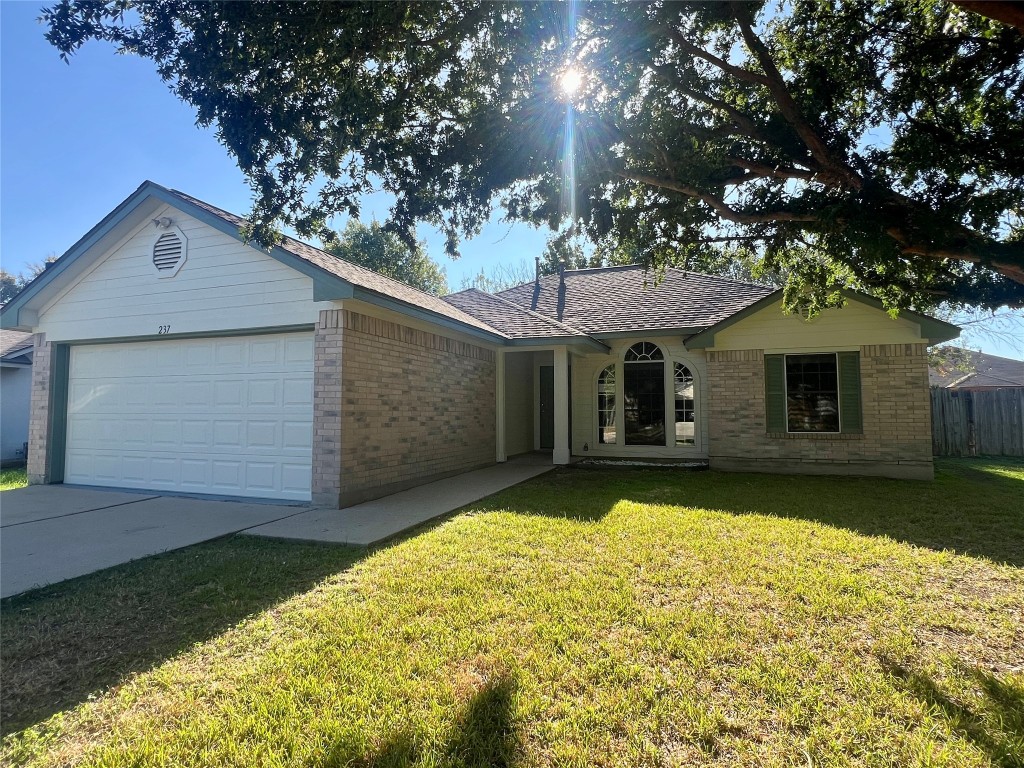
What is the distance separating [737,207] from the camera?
7.65 m

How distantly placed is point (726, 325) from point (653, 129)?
5.62 m

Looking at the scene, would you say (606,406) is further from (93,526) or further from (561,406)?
(93,526)

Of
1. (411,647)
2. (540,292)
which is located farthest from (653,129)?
(540,292)

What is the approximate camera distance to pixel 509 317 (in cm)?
1348

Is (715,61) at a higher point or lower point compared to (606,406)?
→ higher

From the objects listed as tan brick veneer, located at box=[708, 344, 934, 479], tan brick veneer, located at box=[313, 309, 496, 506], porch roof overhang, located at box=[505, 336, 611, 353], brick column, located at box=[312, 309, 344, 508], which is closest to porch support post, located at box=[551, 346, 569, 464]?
porch roof overhang, located at box=[505, 336, 611, 353]

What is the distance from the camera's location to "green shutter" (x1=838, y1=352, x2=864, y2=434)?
416 inches

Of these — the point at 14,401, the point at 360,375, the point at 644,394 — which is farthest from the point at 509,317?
the point at 14,401

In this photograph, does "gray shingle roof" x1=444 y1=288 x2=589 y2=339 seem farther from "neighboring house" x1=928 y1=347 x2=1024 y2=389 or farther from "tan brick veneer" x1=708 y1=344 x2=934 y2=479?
"neighboring house" x1=928 y1=347 x2=1024 y2=389

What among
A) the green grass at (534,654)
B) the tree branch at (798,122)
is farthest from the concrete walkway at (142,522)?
the tree branch at (798,122)

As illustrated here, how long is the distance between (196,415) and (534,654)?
25.8ft

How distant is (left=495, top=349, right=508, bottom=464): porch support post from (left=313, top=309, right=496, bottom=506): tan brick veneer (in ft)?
3.31

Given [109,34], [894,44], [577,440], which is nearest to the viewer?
[109,34]

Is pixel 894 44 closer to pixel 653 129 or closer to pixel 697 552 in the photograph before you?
pixel 653 129
